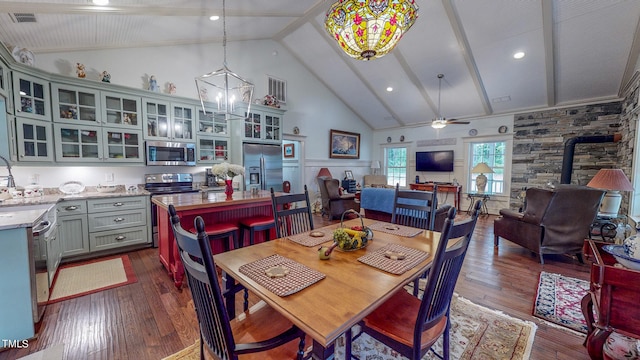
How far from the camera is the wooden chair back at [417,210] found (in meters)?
2.26

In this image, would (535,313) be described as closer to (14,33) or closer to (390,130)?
(14,33)

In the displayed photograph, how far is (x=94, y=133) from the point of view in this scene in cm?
352

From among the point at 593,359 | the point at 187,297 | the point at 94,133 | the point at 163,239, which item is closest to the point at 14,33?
the point at 94,133

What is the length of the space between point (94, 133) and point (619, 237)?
262 inches

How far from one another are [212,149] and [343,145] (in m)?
4.19

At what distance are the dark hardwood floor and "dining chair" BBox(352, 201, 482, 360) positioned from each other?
1125mm

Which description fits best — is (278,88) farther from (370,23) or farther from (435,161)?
(435,161)

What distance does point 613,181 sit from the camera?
318cm

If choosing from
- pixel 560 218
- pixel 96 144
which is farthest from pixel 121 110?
pixel 560 218

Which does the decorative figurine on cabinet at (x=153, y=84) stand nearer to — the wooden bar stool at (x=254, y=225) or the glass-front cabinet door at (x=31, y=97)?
the glass-front cabinet door at (x=31, y=97)

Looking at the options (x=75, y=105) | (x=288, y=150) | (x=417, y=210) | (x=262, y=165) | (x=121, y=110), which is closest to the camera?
(x=417, y=210)

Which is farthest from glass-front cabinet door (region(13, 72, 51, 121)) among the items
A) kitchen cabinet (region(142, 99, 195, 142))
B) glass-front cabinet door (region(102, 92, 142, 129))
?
kitchen cabinet (region(142, 99, 195, 142))

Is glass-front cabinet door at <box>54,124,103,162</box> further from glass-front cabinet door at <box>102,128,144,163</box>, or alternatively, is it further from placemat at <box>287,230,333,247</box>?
placemat at <box>287,230,333,247</box>

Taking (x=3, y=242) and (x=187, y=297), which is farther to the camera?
(x=187, y=297)
